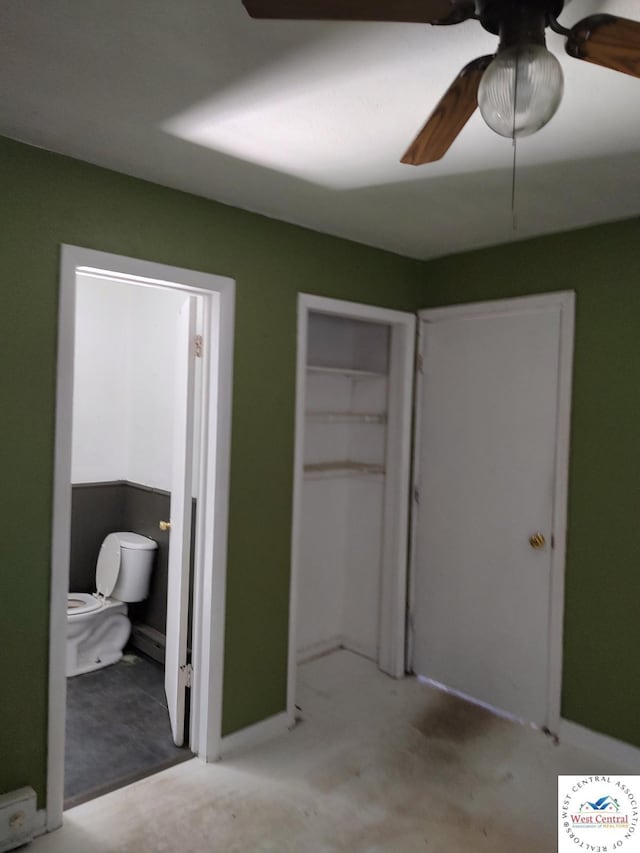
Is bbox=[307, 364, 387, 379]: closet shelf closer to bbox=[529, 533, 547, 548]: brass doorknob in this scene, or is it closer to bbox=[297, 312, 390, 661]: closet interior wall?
bbox=[297, 312, 390, 661]: closet interior wall

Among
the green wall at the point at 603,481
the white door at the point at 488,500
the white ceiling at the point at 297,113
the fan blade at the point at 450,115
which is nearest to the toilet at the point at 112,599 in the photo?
the white door at the point at 488,500

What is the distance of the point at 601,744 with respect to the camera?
277 cm

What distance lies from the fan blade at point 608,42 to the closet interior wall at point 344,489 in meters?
2.52

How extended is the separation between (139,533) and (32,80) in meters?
2.83

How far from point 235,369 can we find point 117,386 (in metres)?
1.68

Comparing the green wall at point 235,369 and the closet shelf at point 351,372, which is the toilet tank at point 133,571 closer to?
the green wall at point 235,369

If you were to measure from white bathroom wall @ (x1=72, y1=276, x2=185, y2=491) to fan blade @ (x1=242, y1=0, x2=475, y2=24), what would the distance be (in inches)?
114

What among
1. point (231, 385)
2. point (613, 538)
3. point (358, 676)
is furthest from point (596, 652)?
point (231, 385)

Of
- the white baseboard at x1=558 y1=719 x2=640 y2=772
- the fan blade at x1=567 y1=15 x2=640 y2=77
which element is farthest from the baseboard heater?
the fan blade at x1=567 y1=15 x2=640 y2=77

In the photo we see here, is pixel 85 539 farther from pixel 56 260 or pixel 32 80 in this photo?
pixel 32 80

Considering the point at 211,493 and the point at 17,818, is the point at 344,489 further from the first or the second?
the point at 17,818

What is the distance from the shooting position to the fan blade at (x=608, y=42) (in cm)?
108

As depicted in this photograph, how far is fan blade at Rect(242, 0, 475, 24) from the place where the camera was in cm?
104

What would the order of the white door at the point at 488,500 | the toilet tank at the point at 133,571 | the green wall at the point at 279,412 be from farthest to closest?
the toilet tank at the point at 133,571, the white door at the point at 488,500, the green wall at the point at 279,412
